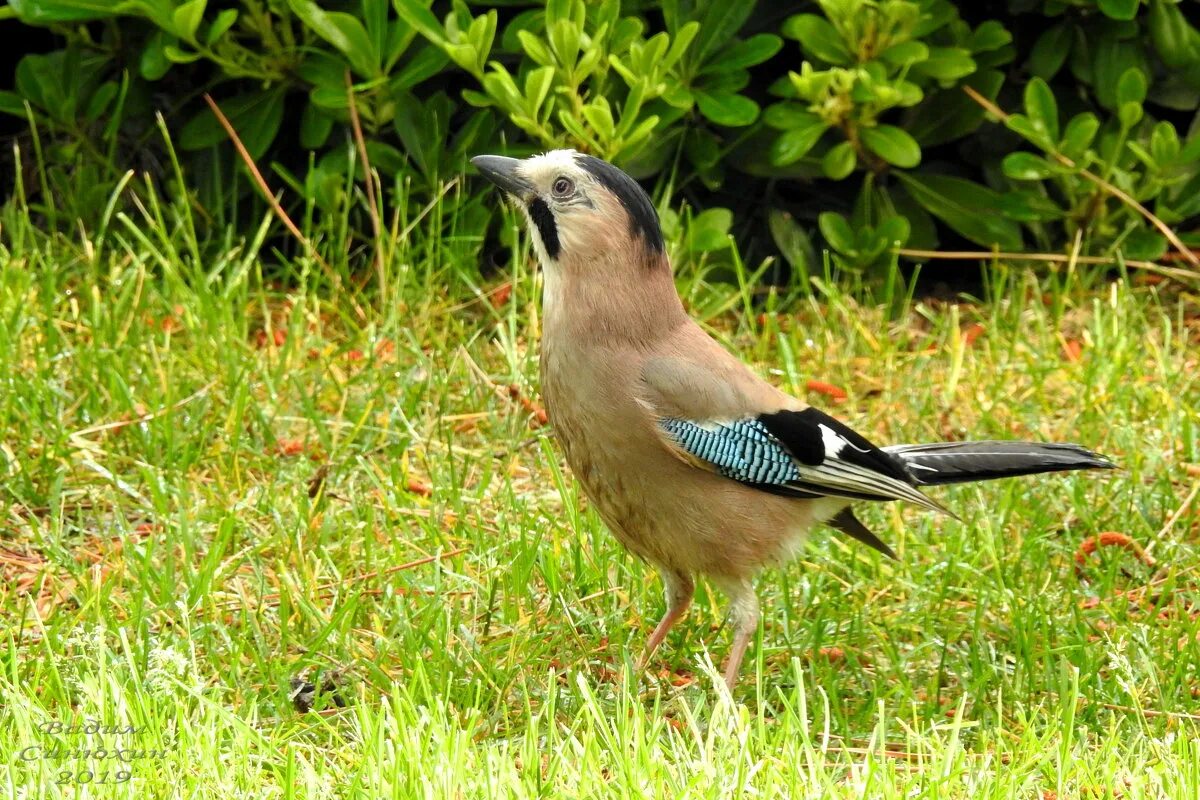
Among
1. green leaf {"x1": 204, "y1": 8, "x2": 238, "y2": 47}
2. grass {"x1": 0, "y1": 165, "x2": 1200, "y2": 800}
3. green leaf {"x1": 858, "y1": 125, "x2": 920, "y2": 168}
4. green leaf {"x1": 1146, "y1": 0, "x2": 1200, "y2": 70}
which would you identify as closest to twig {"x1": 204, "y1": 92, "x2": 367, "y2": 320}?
grass {"x1": 0, "y1": 165, "x2": 1200, "y2": 800}

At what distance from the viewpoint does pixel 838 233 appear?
238 inches

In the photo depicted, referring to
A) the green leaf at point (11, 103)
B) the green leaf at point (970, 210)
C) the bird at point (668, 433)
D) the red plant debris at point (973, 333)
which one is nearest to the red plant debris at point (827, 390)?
the red plant debris at point (973, 333)

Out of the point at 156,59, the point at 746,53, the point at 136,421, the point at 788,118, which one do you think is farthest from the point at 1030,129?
the point at 136,421

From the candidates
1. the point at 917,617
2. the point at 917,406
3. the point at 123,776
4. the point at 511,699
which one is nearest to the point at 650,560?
the point at 511,699

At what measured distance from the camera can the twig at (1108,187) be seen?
5770 mm

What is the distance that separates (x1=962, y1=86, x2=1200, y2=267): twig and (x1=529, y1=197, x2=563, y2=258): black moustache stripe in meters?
2.34

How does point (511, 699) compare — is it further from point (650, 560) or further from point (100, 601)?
point (100, 601)

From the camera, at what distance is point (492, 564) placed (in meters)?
4.18

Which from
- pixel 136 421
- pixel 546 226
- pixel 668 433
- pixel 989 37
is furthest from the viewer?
pixel 989 37

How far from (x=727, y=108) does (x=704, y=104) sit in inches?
3.2

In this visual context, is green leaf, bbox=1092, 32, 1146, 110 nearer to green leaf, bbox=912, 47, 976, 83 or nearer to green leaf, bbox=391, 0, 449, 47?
green leaf, bbox=912, 47, 976, 83

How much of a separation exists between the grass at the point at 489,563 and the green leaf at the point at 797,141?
1.37 feet

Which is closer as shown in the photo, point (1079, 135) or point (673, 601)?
point (673, 601)

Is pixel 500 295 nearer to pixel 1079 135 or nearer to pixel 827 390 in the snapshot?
pixel 827 390
